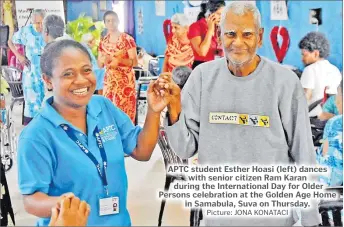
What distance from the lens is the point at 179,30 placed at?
248 centimetres

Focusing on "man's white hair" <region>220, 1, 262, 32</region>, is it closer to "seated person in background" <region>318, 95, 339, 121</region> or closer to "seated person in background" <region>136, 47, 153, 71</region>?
"seated person in background" <region>136, 47, 153, 71</region>

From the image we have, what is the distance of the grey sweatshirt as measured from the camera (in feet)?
7.63

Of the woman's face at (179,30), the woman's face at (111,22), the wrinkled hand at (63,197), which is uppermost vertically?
the woman's face at (111,22)

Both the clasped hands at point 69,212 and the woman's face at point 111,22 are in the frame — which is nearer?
the clasped hands at point 69,212

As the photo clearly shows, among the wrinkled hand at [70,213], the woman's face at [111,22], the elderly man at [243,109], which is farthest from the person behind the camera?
the woman's face at [111,22]

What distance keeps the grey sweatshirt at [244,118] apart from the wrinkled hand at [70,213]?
1.84ft

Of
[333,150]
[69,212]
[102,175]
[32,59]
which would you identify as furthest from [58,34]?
[333,150]

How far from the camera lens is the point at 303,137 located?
7.66 feet

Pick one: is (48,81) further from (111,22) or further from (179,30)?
(179,30)

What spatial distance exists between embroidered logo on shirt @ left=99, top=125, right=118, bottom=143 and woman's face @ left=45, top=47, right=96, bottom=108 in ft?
0.53

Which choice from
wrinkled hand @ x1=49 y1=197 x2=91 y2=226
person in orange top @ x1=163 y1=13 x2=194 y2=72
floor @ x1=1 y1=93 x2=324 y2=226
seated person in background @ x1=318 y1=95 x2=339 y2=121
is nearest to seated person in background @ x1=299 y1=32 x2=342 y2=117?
seated person in background @ x1=318 y1=95 x2=339 y2=121

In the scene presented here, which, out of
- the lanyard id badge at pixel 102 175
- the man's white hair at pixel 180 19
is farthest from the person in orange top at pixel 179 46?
the lanyard id badge at pixel 102 175

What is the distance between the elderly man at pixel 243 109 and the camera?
91.4 inches

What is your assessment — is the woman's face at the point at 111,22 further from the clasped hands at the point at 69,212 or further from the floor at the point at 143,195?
the clasped hands at the point at 69,212
